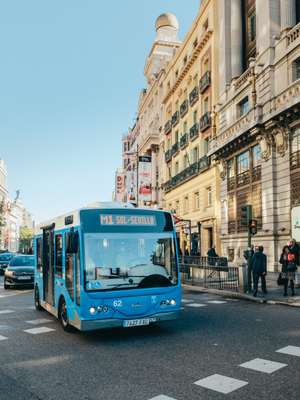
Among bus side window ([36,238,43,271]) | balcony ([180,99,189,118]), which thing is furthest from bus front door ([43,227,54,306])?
balcony ([180,99,189,118])

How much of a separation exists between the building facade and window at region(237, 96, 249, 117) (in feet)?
13.1

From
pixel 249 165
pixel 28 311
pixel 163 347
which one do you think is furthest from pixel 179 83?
pixel 163 347

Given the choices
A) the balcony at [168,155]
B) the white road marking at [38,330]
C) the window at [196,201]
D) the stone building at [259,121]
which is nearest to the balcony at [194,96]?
the stone building at [259,121]

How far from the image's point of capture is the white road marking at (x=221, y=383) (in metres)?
4.91

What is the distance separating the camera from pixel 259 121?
22.4 meters

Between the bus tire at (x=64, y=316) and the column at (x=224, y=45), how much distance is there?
23302mm

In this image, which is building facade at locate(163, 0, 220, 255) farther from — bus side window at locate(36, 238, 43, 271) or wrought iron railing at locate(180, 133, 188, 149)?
→ bus side window at locate(36, 238, 43, 271)

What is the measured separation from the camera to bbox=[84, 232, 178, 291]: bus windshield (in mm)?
7617

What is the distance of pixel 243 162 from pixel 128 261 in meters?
19.3

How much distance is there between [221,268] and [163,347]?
10238 millimetres

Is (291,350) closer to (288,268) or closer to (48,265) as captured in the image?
(48,265)

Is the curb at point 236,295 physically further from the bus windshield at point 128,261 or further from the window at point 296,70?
the window at point 296,70

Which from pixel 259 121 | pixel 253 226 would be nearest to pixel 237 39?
pixel 259 121

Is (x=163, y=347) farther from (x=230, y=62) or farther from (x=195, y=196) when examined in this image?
(x=195, y=196)
